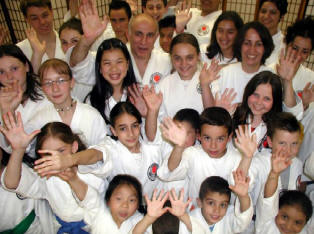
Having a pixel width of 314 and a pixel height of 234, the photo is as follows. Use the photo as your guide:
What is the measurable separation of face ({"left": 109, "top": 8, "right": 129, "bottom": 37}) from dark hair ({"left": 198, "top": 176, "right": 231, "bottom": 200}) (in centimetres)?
Answer: 200

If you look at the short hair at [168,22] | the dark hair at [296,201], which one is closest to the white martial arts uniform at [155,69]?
the short hair at [168,22]

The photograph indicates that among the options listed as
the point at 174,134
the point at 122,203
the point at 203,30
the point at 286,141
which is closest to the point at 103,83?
the point at 174,134

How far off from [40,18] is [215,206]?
2.32 metres

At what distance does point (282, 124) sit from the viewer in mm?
1888

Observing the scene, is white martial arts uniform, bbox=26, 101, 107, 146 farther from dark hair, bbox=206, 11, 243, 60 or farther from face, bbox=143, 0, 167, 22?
face, bbox=143, 0, 167, 22

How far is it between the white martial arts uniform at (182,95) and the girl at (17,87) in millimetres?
938

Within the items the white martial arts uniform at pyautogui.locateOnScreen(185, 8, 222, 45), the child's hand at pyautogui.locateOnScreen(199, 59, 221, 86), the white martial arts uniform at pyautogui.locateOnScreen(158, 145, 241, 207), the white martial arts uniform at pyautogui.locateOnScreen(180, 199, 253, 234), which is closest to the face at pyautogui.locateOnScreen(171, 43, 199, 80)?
the child's hand at pyautogui.locateOnScreen(199, 59, 221, 86)

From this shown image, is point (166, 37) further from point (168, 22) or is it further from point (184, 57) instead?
point (184, 57)

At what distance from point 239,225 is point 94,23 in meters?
1.82

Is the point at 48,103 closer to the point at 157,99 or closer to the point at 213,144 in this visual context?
the point at 157,99

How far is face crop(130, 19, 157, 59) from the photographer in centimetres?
247

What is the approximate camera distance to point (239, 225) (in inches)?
65.4

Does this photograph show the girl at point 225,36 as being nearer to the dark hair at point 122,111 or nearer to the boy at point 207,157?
the boy at point 207,157

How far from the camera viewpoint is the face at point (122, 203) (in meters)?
1.72
